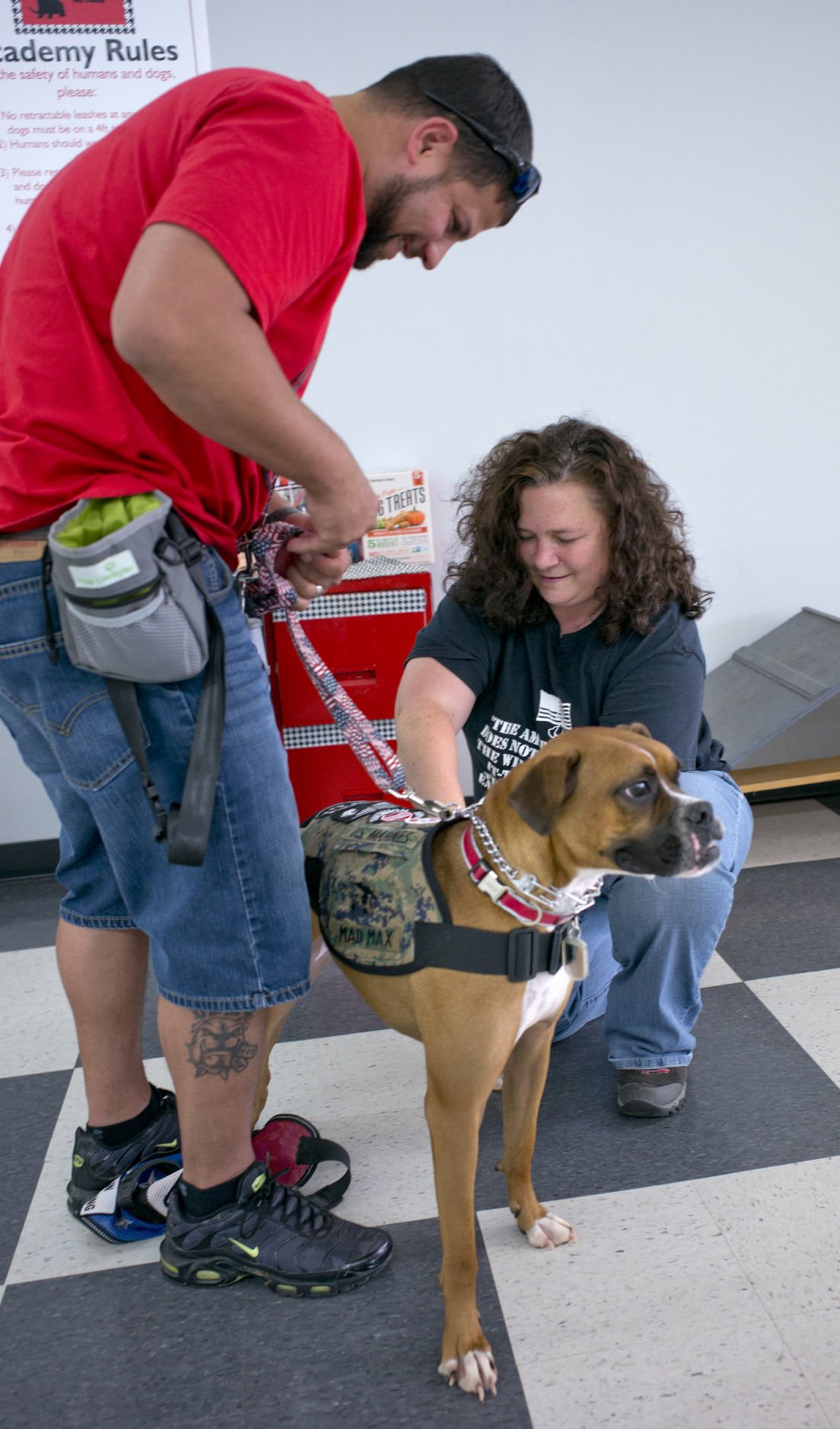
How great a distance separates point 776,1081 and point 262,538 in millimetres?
1318

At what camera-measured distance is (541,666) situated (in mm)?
1853

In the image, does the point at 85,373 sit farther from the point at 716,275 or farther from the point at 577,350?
the point at 716,275

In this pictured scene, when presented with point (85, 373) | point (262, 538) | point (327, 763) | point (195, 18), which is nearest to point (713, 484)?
point (327, 763)

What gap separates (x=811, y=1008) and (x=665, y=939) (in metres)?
0.54

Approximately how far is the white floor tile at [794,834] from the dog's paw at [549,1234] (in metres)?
Answer: 1.56

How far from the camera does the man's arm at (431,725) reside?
1.71 meters

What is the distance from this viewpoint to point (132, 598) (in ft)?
3.47

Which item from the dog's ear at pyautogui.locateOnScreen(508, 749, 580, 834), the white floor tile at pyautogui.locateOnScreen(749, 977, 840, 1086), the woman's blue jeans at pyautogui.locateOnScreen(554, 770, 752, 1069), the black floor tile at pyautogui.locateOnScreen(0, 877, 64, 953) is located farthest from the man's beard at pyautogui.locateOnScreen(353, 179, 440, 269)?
the black floor tile at pyautogui.locateOnScreen(0, 877, 64, 953)

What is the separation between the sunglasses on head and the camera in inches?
41.9

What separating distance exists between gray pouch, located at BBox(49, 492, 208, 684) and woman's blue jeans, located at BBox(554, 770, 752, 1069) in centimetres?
95

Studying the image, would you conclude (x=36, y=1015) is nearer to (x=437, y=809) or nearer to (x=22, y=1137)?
(x=22, y=1137)

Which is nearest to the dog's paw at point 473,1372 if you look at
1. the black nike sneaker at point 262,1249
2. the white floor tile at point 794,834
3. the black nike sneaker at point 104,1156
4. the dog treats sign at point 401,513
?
the black nike sneaker at point 262,1249

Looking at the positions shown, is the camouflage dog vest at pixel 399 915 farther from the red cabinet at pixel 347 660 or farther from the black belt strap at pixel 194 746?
the red cabinet at pixel 347 660

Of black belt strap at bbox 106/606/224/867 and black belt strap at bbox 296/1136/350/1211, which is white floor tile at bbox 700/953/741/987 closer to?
black belt strap at bbox 296/1136/350/1211
